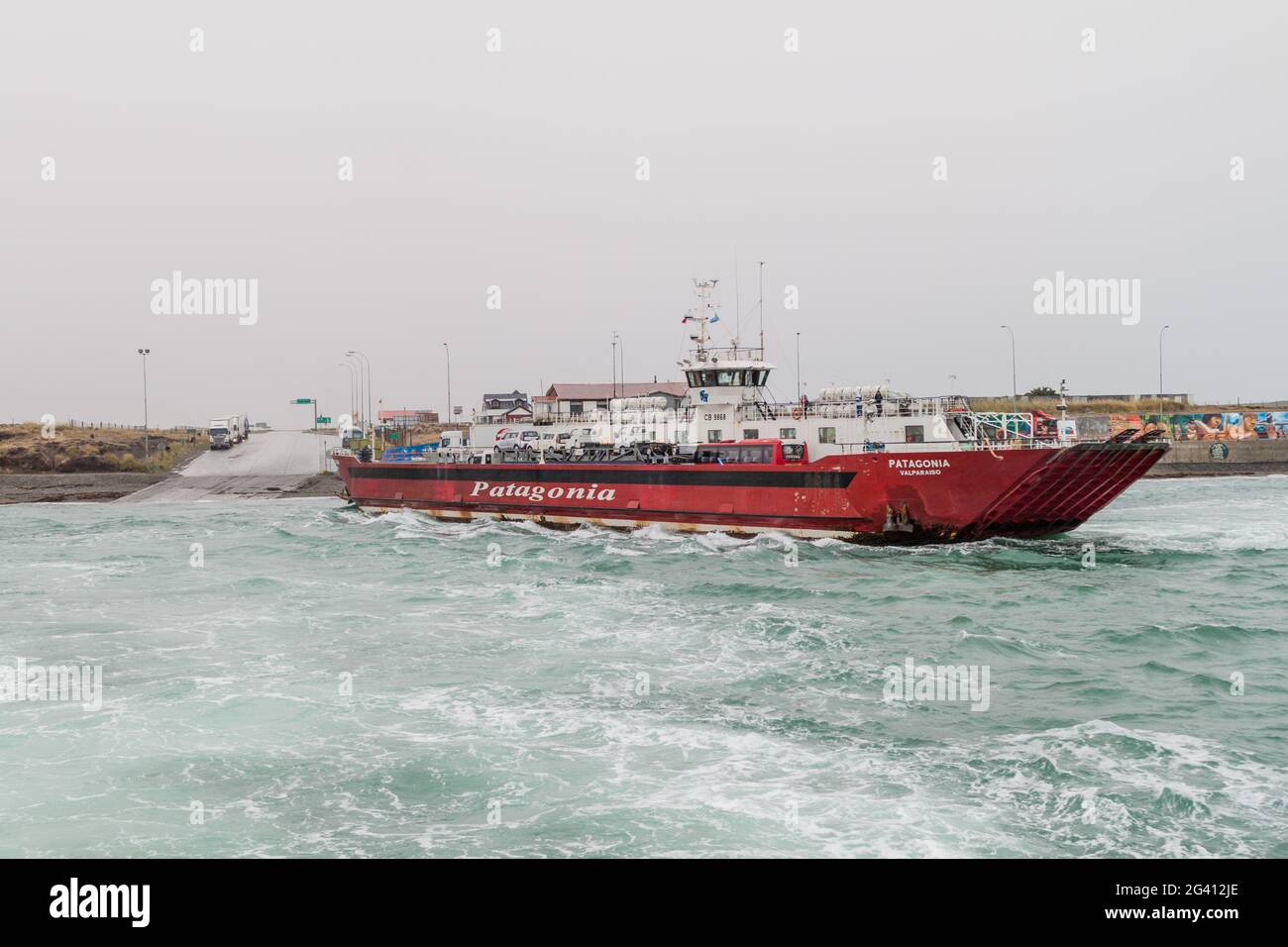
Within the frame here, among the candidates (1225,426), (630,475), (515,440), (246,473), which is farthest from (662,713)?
(1225,426)

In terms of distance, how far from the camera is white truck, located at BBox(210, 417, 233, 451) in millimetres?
102250

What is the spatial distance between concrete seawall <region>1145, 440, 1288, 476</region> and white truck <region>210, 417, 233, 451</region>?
91110 millimetres

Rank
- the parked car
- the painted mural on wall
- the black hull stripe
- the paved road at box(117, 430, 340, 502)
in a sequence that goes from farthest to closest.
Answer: the painted mural on wall, the paved road at box(117, 430, 340, 502), the parked car, the black hull stripe

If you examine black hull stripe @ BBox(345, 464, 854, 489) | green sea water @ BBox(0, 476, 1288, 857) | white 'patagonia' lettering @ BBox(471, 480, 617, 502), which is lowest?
green sea water @ BBox(0, 476, 1288, 857)

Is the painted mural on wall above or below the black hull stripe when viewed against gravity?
above

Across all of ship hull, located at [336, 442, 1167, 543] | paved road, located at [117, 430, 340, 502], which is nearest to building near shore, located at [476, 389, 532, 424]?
ship hull, located at [336, 442, 1167, 543]

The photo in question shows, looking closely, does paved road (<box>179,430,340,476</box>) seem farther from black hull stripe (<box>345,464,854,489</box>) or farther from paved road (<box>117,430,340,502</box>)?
black hull stripe (<box>345,464,854,489</box>)

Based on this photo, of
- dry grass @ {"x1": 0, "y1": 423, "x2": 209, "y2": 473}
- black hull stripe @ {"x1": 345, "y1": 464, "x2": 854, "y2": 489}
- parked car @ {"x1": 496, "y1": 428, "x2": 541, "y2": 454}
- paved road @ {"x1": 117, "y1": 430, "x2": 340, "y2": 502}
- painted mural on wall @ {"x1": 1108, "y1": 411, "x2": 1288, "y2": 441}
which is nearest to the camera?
black hull stripe @ {"x1": 345, "y1": 464, "x2": 854, "y2": 489}

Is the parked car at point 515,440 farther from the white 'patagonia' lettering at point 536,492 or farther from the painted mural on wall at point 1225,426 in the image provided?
the painted mural on wall at point 1225,426

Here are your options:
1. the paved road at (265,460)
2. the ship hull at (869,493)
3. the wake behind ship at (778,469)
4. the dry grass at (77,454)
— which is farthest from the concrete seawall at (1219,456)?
the dry grass at (77,454)

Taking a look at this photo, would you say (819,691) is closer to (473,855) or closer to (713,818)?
(713,818)

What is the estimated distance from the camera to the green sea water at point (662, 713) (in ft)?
37.7

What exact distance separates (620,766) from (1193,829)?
721 centimetres
